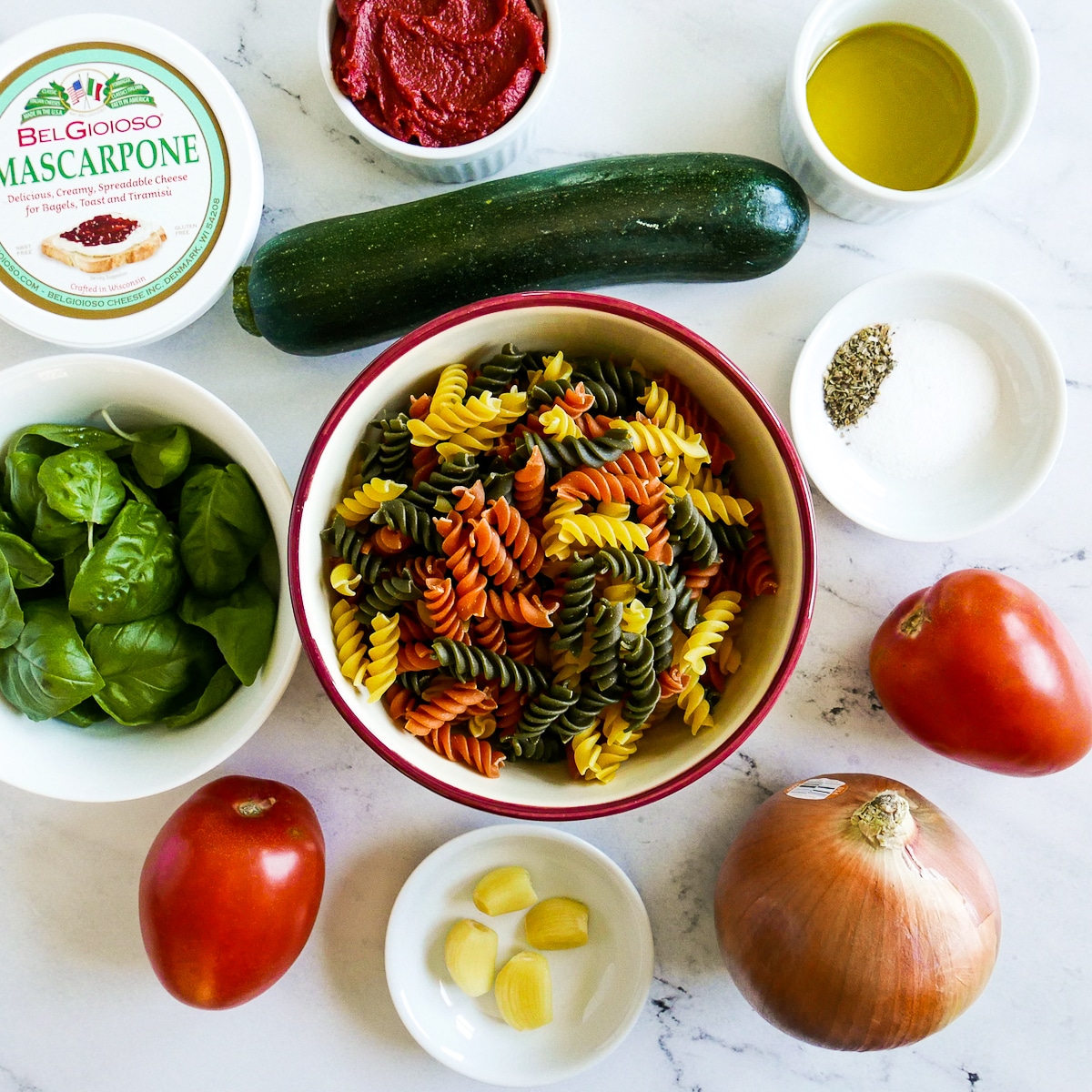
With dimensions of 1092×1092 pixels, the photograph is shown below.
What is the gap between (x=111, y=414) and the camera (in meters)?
1.34

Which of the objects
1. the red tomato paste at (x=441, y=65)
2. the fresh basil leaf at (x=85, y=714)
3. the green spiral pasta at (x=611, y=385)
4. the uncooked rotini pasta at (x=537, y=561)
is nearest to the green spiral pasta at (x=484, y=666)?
the uncooked rotini pasta at (x=537, y=561)

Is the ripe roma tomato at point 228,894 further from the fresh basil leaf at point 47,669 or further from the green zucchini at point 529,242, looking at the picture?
the green zucchini at point 529,242

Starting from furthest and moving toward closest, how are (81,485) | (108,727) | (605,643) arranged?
(108,727), (81,485), (605,643)

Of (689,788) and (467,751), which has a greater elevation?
(467,751)

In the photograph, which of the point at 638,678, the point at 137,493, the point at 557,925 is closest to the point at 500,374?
the point at 638,678

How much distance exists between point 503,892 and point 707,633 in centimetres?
59

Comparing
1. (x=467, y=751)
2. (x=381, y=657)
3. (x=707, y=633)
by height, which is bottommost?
(x=467, y=751)

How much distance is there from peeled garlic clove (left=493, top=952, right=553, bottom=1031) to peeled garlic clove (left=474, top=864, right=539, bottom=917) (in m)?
0.09

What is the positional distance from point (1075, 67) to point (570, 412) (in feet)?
3.63

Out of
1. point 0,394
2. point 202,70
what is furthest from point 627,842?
point 202,70

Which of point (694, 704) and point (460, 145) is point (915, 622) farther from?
point (460, 145)

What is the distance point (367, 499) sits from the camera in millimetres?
1176

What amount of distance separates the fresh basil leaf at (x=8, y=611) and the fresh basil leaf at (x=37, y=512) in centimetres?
6

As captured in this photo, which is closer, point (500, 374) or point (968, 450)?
point (500, 374)
